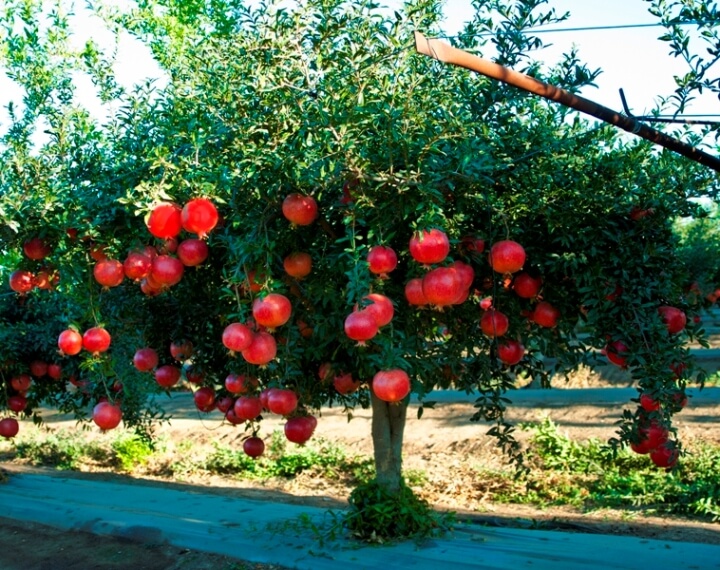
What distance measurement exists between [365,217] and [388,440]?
1.83 meters

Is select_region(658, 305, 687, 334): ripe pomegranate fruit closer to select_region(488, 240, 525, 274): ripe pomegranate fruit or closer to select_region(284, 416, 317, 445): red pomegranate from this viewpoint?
select_region(488, 240, 525, 274): ripe pomegranate fruit

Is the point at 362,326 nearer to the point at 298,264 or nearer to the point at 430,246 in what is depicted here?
the point at 430,246

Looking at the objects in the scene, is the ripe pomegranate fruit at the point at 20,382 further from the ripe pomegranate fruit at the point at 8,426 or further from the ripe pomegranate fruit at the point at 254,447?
the ripe pomegranate fruit at the point at 254,447

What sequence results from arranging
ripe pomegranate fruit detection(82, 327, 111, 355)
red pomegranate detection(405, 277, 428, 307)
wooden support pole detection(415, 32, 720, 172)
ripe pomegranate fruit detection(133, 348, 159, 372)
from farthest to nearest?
ripe pomegranate fruit detection(133, 348, 159, 372) → ripe pomegranate fruit detection(82, 327, 111, 355) → red pomegranate detection(405, 277, 428, 307) → wooden support pole detection(415, 32, 720, 172)

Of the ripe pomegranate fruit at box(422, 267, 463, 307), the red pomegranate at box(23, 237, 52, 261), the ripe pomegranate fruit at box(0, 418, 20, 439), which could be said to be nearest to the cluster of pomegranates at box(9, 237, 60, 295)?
the red pomegranate at box(23, 237, 52, 261)

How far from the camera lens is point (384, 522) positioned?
4.91 metres

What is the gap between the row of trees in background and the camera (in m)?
3.53

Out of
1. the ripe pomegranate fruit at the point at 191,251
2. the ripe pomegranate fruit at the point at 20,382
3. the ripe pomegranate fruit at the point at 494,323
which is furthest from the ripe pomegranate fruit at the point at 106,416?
the ripe pomegranate fruit at the point at 20,382

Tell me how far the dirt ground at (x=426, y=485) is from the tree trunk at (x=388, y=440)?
865 mm

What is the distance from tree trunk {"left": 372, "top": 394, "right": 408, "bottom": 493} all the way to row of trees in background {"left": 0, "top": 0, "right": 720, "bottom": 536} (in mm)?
564

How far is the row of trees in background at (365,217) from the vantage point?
11.6 feet

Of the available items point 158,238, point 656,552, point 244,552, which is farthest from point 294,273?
point 656,552

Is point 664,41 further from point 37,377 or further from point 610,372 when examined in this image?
point 610,372

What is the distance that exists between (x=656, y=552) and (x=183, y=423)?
31.2 feet
